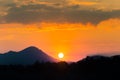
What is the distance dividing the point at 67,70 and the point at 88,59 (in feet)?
23.6

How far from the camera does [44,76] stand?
95.6 meters

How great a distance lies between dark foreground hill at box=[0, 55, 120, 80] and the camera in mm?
89688

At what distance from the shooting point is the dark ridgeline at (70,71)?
→ 89688 millimetres

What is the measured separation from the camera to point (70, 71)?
310 ft

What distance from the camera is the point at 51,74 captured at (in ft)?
316

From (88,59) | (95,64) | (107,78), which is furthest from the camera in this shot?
(88,59)

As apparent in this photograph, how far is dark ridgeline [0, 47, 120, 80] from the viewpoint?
294ft

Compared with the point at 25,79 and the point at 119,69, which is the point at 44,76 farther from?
the point at 119,69

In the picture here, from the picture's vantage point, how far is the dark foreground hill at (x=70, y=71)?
294 feet

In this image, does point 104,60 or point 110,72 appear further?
point 104,60

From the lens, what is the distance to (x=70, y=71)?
9456 centimetres

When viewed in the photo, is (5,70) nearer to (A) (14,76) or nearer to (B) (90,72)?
(A) (14,76)

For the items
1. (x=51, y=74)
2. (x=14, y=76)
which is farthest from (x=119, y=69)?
(x=14, y=76)

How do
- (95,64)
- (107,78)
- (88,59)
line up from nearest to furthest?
(107,78)
(95,64)
(88,59)
